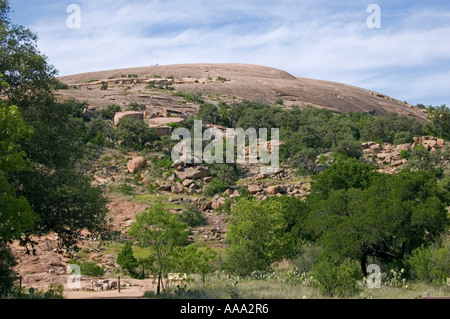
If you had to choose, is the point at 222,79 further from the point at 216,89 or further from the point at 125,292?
the point at 125,292

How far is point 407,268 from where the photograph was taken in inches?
897

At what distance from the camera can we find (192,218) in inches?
1428

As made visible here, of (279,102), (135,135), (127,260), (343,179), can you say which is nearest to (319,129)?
(135,135)

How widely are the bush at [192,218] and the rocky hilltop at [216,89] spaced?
3105 centimetres

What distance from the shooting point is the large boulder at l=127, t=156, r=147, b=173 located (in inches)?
1806

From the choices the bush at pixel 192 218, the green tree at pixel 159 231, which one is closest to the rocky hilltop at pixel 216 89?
the bush at pixel 192 218

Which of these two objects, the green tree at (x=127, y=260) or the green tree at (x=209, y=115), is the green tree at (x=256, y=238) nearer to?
the green tree at (x=127, y=260)

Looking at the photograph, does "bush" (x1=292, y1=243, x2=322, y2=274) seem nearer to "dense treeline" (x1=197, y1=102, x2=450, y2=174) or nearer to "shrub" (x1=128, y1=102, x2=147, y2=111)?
"dense treeline" (x1=197, y1=102, x2=450, y2=174)

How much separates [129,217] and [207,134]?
66.0 ft

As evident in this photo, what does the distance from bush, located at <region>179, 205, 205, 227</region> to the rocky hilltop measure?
31.0 metres

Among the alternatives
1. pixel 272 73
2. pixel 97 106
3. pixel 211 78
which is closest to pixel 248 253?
pixel 97 106

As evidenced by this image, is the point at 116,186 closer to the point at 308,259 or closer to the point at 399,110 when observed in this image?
the point at 308,259

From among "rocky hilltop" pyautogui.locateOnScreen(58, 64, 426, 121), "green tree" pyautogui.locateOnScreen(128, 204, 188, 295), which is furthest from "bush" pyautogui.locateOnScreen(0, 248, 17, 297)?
"rocky hilltop" pyautogui.locateOnScreen(58, 64, 426, 121)

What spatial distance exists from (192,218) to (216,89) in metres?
51.3
